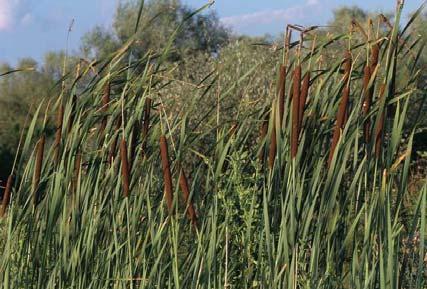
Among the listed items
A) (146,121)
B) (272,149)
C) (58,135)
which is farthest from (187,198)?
(58,135)

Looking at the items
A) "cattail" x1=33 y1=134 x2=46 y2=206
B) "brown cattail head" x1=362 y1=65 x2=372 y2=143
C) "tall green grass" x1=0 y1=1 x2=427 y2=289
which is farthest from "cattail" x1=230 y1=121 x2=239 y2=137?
"cattail" x1=33 y1=134 x2=46 y2=206

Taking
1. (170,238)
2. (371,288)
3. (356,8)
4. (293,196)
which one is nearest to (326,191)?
(293,196)

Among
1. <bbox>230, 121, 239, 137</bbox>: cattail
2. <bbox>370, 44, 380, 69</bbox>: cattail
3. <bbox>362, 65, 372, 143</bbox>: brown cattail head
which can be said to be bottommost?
<bbox>230, 121, 239, 137</bbox>: cattail

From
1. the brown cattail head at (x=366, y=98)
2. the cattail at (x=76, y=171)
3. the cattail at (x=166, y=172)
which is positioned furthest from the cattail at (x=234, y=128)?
the cattail at (x=76, y=171)

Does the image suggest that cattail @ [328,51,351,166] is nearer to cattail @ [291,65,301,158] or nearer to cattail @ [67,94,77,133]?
cattail @ [291,65,301,158]

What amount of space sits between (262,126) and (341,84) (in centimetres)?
36

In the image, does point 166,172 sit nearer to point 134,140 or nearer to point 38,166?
point 134,140

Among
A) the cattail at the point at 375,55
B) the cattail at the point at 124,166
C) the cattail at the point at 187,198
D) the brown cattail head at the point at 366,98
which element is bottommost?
the cattail at the point at 187,198

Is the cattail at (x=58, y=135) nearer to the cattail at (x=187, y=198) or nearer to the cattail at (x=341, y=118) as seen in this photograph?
the cattail at (x=187, y=198)

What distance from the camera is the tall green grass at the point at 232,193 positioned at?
8.97 feet

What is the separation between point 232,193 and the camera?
3.06 m

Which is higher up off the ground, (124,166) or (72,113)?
(72,113)

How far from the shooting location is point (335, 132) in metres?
2.76

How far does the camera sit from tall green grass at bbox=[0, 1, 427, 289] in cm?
273
